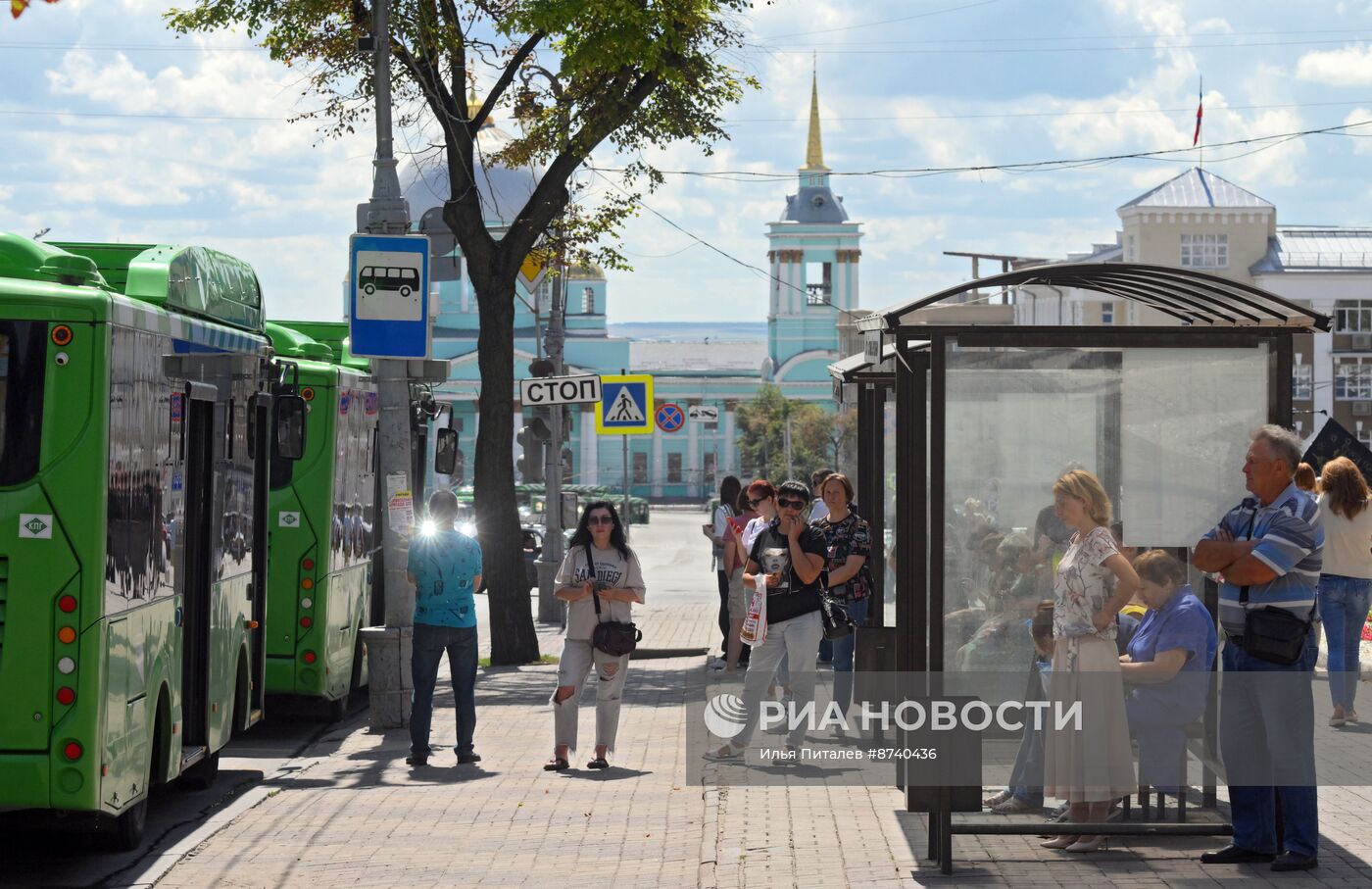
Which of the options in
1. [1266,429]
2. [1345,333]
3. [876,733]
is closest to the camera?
[1266,429]

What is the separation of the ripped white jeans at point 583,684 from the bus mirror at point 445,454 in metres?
5.68

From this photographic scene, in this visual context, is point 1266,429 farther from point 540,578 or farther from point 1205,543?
point 540,578

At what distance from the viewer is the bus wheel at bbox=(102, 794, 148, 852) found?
351 inches

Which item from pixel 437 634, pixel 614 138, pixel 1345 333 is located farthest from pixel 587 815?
pixel 1345 333

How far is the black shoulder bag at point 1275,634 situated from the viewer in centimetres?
768

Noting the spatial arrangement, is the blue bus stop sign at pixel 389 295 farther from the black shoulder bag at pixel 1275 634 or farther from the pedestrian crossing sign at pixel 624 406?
the pedestrian crossing sign at pixel 624 406

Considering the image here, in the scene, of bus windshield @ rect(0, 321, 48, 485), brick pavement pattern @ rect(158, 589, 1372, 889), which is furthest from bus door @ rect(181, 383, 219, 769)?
bus windshield @ rect(0, 321, 48, 485)

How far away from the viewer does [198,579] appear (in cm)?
1012

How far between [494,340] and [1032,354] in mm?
10837

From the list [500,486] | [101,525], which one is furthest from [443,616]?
[500,486]

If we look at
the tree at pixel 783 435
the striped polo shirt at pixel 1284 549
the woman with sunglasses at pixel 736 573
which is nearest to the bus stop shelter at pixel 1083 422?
the striped polo shirt at pixel 1284 549

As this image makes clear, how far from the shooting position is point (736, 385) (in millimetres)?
126875

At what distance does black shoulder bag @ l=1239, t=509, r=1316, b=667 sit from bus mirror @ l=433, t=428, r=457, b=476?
10.1m

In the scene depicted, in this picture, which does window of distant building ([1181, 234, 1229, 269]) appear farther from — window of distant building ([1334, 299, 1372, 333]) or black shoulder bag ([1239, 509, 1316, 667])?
black shoulder bag ([1239, 509, 1316, 667])
